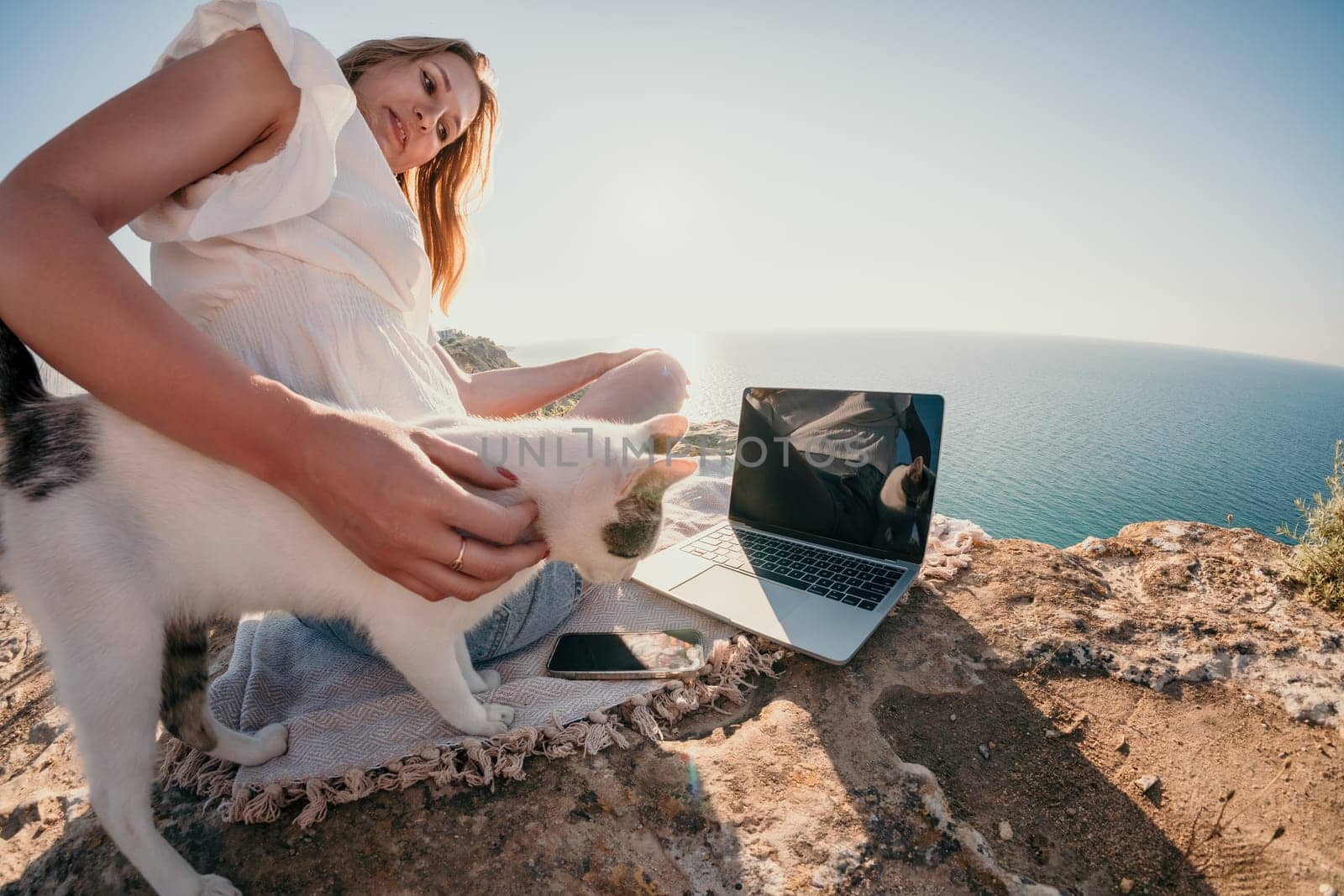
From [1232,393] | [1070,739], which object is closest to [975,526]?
[1070,739]

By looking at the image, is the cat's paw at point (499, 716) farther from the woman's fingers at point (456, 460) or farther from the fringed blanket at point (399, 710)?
the woman's fingers at point (456, 460)

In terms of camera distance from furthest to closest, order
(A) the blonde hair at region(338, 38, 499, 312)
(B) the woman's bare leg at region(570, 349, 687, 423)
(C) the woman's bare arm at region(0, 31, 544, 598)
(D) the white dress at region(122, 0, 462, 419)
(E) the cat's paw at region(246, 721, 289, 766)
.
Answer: (A) the blonde hair at region(338, 38, 499, 312), (B) the woman's bare leg at region(570, 349, 687, 423), (E) the cat's paw at region(246, 721, 289, 766), (D) the white dress at region(122, 0, 462, 419), (C) the woman's bare arm at region(0, 31, 544, 598)

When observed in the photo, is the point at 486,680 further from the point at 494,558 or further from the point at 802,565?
the point at 802,565

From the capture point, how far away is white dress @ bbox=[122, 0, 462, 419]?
102 centimetres

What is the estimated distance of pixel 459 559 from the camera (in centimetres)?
81

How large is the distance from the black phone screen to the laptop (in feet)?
0.53

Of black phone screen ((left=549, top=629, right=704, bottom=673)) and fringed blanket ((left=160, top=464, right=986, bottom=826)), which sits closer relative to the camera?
fringed blanket ((left=160, top=464, right=986, bottom=826))

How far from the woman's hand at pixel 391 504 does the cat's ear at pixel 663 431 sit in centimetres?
37

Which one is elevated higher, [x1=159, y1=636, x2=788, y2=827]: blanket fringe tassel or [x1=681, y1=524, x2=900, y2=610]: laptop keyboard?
[x1=681, y1=524, x2=900, y2=610]: laptop keyboard

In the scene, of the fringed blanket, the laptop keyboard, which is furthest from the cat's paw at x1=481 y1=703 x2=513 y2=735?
the laptop keyboard

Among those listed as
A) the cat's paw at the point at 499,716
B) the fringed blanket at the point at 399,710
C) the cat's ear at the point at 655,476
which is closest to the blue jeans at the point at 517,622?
the fringed blanket at the point at 399,710

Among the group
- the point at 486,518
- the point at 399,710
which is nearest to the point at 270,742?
the point at 399,710

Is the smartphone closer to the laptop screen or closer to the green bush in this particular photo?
the laptop screen

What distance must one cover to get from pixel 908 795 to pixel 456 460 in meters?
1.08
